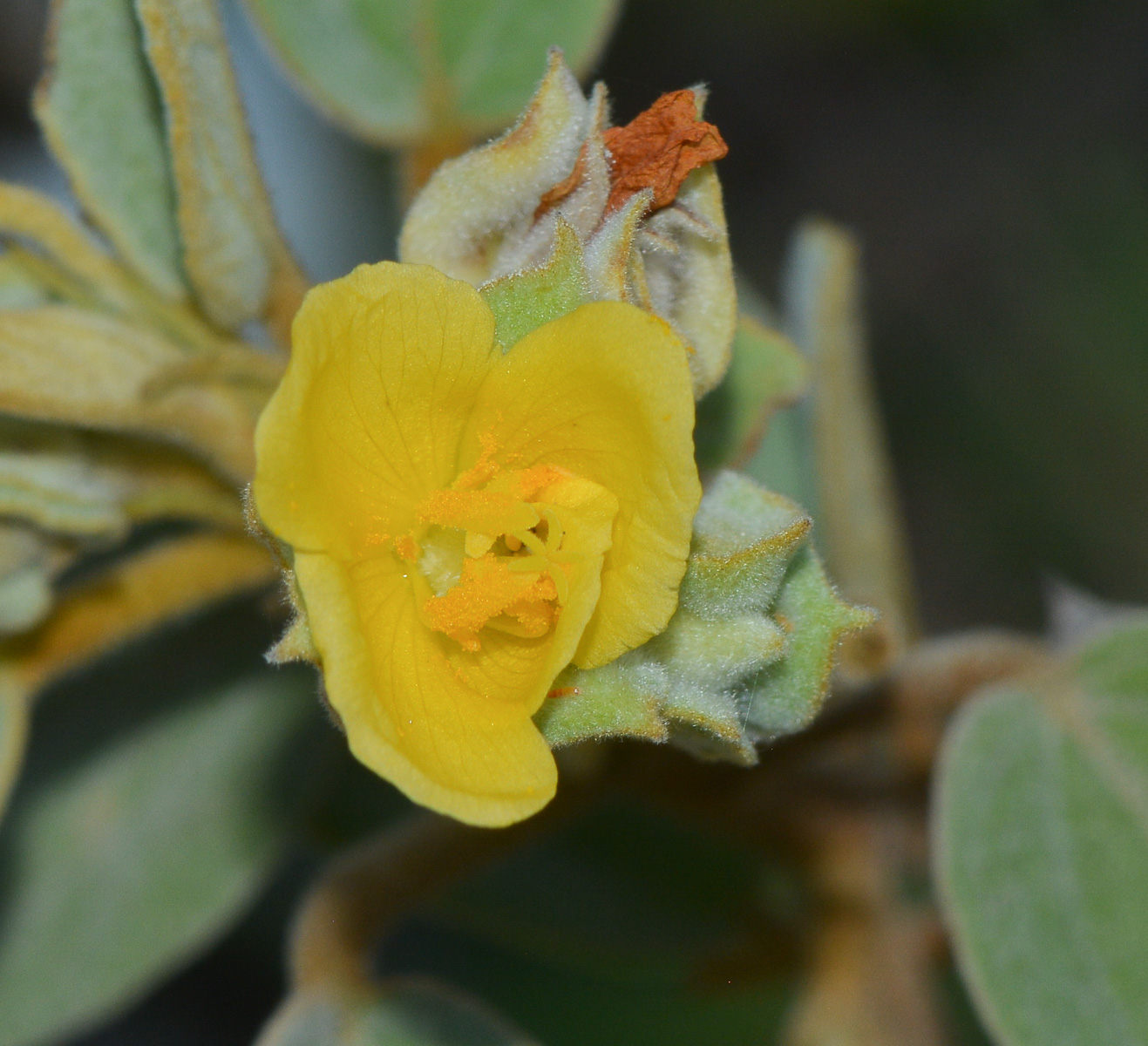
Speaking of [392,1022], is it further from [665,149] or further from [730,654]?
[665,149]

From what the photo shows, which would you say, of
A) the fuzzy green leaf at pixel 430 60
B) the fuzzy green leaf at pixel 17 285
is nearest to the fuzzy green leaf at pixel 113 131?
the fuzzy green leaf at pixel 17 285

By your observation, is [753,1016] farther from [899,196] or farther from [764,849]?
[899,196]

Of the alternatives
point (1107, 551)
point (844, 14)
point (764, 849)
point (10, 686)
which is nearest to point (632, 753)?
point (764, 849)

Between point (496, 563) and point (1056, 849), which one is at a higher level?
point (496, 563)

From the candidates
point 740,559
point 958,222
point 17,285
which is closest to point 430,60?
point 17,285

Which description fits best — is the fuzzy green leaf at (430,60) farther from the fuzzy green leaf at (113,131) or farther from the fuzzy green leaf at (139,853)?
the fuzzy green leaf at (139,853)

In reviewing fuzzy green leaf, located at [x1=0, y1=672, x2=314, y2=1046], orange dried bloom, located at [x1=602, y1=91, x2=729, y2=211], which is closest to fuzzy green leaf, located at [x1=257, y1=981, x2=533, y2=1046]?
fuzzy green leaf, located at [x1=0, y1=672, x2=314, y2=1046]
